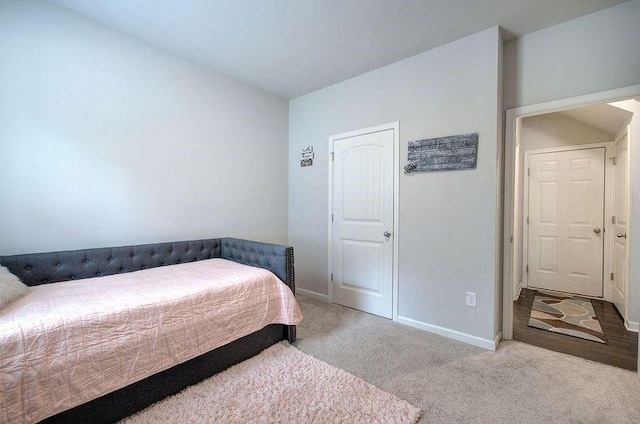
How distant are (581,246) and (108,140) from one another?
5.56 metres

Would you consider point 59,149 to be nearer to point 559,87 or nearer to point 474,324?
point 474,324

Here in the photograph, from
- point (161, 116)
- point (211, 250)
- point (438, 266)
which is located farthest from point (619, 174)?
point (161, 116)

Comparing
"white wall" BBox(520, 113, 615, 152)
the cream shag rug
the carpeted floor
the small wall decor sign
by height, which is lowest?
the carpeted floor

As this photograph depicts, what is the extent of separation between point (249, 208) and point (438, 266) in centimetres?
219

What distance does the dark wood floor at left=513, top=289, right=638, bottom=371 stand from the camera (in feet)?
6.91

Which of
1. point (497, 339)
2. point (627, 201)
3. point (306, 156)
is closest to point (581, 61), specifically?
point (627, 201)

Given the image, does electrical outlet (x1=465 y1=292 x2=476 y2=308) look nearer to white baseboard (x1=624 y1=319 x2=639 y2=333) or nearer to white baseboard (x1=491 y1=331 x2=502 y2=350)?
white baseboard (x1=491 y1=331 x2=502 y2=350)

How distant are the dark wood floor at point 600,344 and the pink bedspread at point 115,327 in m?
2.21

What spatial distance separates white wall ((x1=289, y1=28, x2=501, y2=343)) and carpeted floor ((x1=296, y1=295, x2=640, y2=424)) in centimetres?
32

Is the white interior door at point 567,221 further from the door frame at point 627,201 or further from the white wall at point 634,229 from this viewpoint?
the white wall at point 634,229

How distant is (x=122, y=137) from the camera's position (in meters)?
2.32

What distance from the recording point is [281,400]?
5.24 feet

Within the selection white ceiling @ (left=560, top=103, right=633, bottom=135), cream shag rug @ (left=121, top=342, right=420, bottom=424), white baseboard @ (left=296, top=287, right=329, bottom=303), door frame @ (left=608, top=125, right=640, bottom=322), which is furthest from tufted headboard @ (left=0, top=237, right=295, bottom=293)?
white ceiling @ (left=560, top=103, right=633, bottom=135)

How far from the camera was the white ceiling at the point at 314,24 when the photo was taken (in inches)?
77.3
